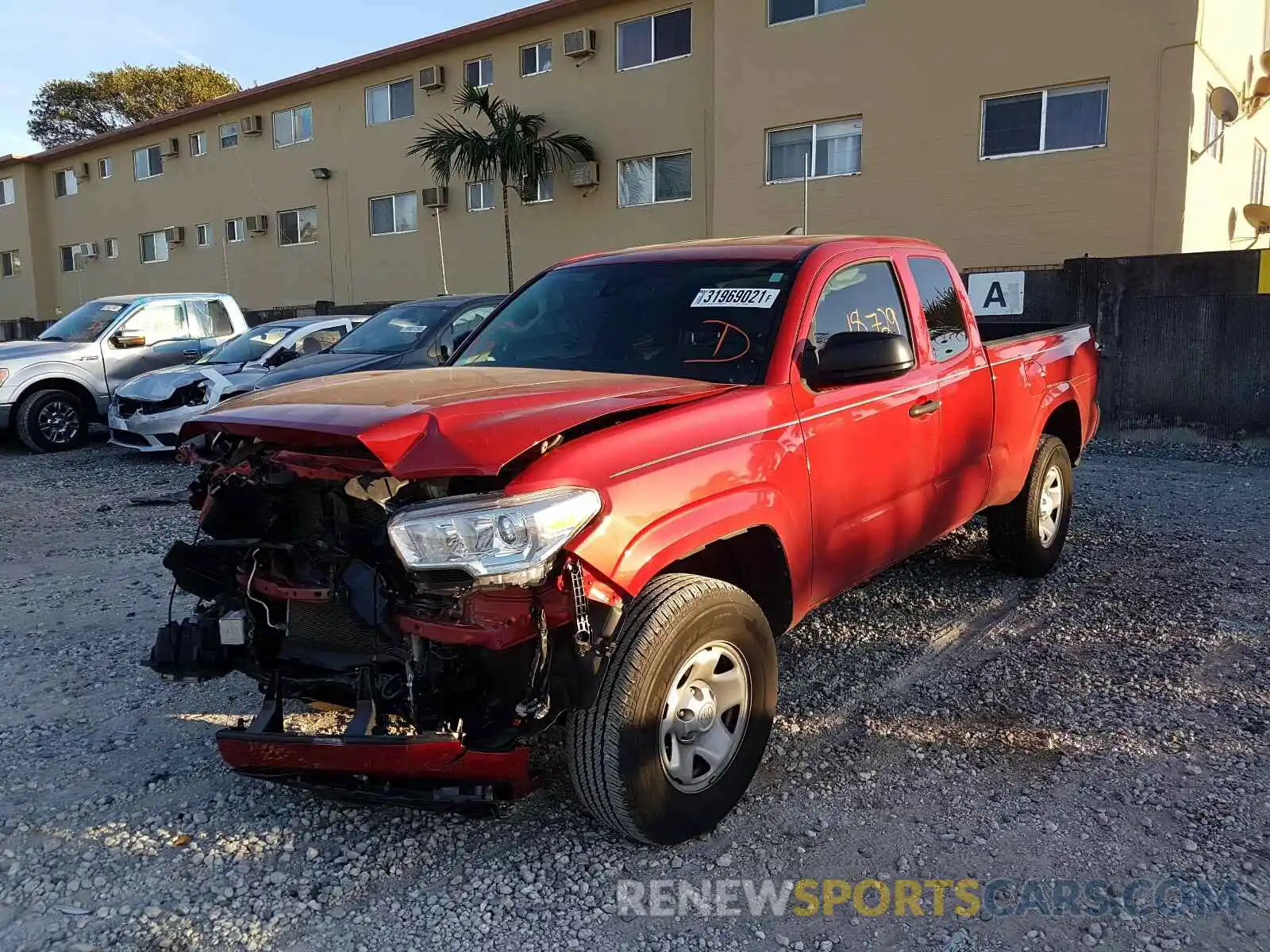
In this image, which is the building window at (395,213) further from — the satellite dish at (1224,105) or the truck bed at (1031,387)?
the truck bed at (1031,387)

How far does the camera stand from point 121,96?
4738cm

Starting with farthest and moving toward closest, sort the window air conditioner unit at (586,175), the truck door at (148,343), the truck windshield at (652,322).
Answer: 1. the window air conditioner unit at (586,175)
2. the truck door at (148,343)
3. the truck windshield at (652,322)

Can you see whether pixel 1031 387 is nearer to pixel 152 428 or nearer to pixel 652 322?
pixel 652 322

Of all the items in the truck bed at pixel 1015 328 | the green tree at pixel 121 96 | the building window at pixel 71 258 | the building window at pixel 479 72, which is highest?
the green tree at pixel 121 96

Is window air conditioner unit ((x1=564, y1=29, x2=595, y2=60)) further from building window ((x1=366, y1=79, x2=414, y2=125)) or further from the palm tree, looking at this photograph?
building window ((x1=366, y1=79, x2=414, y2=125))

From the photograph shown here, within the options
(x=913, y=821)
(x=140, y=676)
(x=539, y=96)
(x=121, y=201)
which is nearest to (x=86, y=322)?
(x=140, y=676)

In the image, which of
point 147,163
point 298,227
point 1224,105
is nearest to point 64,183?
point 147,163

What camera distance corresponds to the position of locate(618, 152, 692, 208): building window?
1856 centimetres

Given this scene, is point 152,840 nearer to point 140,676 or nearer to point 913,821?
point 140,676

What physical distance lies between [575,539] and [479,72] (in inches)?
827

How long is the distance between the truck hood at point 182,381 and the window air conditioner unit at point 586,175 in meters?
10.4

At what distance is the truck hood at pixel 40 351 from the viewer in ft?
37.1

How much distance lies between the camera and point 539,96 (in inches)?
800

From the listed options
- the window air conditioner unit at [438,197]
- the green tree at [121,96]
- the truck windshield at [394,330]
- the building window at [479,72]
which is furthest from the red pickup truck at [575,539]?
the green tree at [121,96]
